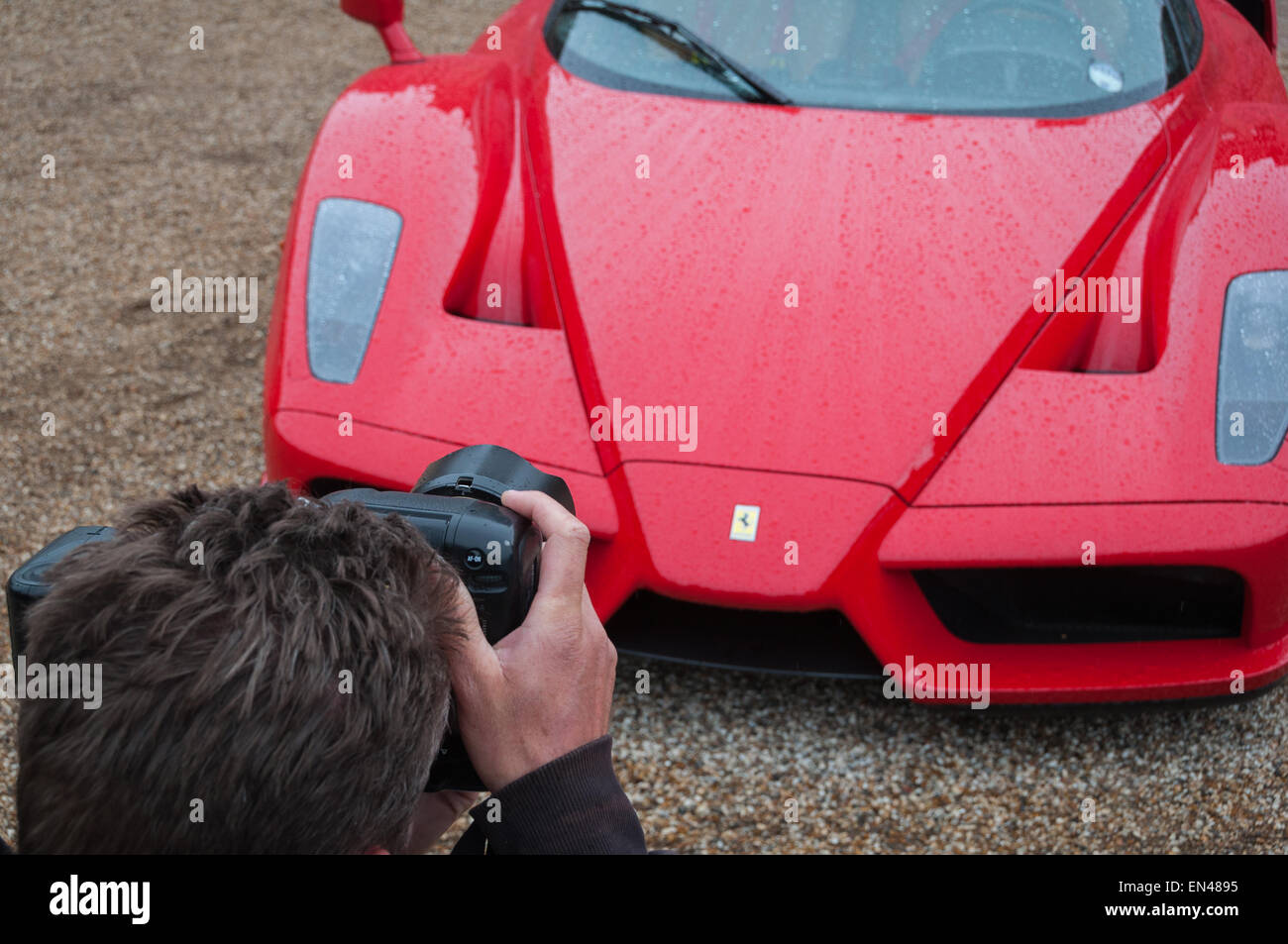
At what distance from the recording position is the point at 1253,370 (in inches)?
87.5

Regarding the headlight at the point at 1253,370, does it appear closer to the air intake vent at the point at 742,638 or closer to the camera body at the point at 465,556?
the air intake vent at the point at 742,638

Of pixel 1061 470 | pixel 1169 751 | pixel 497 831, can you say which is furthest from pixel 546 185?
pixel 497 831

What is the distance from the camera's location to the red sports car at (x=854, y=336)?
2.10m

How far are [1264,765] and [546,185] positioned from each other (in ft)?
5.98

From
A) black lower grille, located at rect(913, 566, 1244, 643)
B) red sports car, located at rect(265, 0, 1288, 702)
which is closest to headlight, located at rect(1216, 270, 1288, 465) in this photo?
red sports car, located at rect(265, 0, 1288, 702)

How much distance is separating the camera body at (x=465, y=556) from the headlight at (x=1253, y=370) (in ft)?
4.81

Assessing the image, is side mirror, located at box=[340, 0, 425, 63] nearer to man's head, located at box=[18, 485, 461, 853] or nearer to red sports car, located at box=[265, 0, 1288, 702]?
red sports car, located at box=[265, 0, 1288, 702]

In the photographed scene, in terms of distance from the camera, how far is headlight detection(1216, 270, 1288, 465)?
2148mm

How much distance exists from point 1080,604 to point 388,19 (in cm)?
230

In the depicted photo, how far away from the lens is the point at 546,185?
8.67 feet

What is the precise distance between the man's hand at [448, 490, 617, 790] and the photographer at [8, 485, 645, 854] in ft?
0.40

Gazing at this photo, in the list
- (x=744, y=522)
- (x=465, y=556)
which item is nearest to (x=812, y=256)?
(x=744, y=522)
